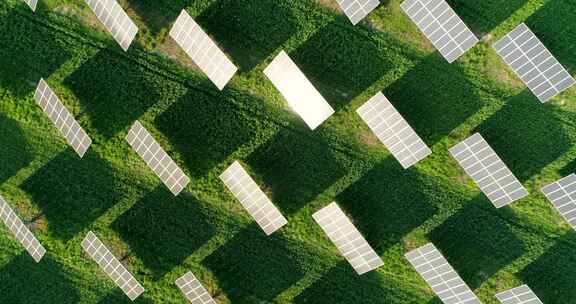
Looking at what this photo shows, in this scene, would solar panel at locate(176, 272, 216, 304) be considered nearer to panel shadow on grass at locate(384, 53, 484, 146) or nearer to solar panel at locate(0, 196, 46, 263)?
solar panel at locate(0, 196, 46, 263)

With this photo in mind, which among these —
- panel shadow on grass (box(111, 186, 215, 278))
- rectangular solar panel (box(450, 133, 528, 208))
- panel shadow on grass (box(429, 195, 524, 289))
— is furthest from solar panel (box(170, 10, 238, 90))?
panel shadow on grass (box(429, 195, 524, 289))

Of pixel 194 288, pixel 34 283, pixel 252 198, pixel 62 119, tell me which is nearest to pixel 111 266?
pixel 194 288

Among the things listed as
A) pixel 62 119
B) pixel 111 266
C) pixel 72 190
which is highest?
pixel 62 119

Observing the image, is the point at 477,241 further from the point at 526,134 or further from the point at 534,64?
the point at 534,64

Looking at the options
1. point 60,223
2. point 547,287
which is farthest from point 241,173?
point 547,287

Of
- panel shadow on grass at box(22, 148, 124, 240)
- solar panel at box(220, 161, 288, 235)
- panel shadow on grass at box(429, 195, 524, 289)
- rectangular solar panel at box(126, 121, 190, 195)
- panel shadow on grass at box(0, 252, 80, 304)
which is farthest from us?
panel shadow on grass at box(0, 252, 80, 304)

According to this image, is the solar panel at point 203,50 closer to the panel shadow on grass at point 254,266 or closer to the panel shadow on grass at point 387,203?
the panel shadow on grass at point 254,266
